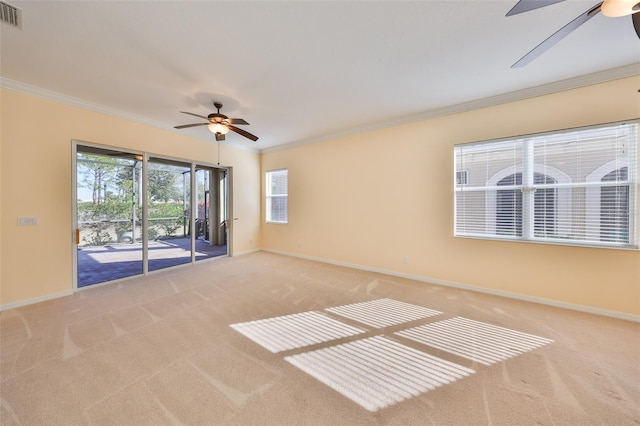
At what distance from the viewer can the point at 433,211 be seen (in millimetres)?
4055

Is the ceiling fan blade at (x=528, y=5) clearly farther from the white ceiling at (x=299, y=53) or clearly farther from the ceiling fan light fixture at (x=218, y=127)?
the ceiling fan light fixture at (x=218, y=127)

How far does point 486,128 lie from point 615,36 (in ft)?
4.66

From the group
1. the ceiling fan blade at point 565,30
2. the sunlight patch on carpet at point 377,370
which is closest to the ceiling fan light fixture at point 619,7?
the ceiling fan blade at point 565,30

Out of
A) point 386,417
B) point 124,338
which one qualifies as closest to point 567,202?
point 386,417

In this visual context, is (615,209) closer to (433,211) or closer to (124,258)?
(433,211)

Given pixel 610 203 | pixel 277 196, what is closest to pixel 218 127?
pixel 277 196

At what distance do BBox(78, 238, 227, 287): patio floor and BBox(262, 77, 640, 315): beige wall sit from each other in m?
2.39

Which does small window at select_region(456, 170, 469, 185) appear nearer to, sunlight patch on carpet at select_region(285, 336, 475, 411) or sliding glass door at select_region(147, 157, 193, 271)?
sunlight patch on carpet at select_region(285, 336, 475, 411)

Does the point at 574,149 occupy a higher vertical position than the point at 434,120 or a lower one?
lower

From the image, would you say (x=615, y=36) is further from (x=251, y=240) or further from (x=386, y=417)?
(x=251, y=240)

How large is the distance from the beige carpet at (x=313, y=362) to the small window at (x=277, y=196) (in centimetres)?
320

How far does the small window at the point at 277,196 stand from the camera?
6.31m

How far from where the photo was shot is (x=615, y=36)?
227cm

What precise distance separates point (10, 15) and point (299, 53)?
2401mm
